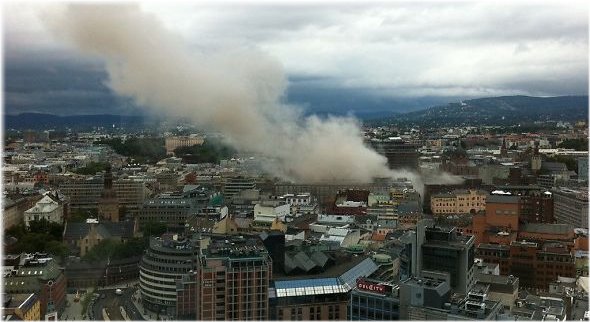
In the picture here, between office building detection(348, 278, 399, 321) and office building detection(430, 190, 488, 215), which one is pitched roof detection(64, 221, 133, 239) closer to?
office building detection(348, 278, 399, 321)

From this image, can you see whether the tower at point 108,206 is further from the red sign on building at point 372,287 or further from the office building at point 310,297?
the red sign on building at point 372,287

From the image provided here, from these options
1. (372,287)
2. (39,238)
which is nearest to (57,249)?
(39,238)

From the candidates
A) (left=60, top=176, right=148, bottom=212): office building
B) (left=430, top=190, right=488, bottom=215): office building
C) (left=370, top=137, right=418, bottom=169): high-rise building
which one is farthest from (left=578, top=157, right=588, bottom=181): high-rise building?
(left=60, top=176, right=148, bottom=212): office building

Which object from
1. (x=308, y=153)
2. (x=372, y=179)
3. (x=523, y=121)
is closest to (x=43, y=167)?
(x=308, y=153)

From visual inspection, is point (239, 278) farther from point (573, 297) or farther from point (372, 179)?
point (372, 179)

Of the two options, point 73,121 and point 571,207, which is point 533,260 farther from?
point 73,121
